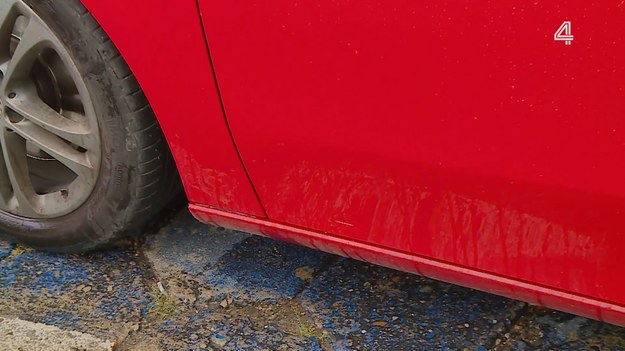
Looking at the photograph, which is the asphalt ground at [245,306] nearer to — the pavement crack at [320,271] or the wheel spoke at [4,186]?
the pavement crack at [320,271]

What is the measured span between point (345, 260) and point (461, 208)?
32.8 inches

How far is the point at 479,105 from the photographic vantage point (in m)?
1.55

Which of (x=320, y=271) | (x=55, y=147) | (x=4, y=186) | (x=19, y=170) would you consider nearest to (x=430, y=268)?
(x=320, y=271)

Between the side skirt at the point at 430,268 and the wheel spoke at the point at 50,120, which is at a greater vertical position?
the wheel spoke at the point at 50,120

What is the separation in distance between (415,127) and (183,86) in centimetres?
62

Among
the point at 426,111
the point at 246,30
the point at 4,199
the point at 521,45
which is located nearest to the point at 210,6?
the point at 246,30

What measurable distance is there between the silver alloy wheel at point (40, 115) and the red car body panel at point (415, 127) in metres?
0.26

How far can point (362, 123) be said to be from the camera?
171cm

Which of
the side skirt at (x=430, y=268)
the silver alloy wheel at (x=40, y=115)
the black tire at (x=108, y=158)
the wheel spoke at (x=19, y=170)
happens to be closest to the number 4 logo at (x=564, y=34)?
the side skirt at (x=430, y=268)

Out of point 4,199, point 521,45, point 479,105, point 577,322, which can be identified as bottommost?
point 577,322

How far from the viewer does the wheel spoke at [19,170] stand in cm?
236

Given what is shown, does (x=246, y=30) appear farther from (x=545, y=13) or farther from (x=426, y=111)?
(x=545, y=13)

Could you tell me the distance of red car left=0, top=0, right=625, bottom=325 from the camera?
1.47 meters

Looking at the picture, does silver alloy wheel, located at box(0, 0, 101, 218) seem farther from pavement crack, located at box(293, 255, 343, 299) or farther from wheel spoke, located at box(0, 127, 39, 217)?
pavement crack, located at box(293, 255, 343, 299)
